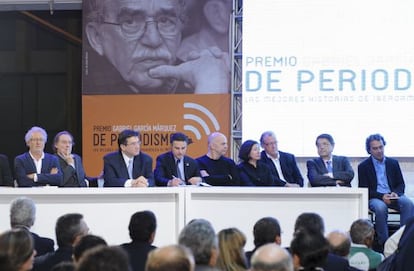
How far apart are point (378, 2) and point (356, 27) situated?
0.35 m

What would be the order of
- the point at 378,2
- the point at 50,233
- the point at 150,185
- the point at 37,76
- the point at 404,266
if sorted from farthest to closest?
the point at 37,76 → the point at 378,2 → the point at 150,185 → the point at 50,233 → the point at 404,266

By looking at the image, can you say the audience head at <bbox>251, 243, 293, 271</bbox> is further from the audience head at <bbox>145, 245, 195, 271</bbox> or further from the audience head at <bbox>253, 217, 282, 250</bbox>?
the audience head at <bbox>253, 217, 282, 250</bbox>

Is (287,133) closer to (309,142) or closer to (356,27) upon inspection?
(309,142)

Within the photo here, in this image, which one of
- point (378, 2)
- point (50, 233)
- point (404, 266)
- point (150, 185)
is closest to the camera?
point (404, 266)

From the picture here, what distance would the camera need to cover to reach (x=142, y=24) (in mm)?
8875

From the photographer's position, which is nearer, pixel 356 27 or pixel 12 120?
pixel 356 27

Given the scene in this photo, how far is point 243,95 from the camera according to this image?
8.57 meters

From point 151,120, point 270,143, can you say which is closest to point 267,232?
point 270,143

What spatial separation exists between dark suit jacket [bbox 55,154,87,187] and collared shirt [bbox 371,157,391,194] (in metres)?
2.82

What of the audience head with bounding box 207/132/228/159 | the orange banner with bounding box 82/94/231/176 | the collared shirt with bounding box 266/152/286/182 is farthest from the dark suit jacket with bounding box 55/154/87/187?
the collared shirt with bounding box 266/152/286/182

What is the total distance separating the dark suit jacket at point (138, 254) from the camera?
421cm

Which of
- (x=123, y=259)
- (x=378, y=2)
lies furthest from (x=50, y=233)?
(x=378, y=2)

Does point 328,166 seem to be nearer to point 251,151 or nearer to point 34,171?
point 251,151

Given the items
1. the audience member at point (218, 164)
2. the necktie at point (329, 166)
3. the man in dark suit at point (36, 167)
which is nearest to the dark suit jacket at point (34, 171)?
the man in dark suit at point (36, 167)
